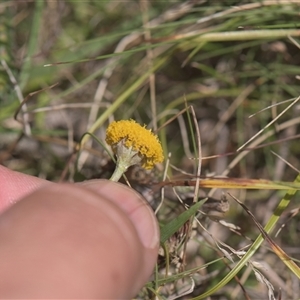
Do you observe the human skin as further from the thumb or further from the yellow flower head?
the yellow flower head

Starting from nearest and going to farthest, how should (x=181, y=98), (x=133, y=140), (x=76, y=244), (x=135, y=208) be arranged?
(x=76, y=244) → (x=135, y=208) → (x=133, y=140) → (x=181, y=98)

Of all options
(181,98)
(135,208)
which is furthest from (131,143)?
(181,98)

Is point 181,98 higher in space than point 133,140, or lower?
lower

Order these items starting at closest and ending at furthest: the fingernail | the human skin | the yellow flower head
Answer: the human skin
the fingernail
the yellow flower head

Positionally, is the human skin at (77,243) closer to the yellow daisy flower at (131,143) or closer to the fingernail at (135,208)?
the fingernail at (135,208)

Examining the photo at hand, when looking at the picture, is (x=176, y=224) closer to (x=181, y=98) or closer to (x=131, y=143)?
(x=131, y=143)

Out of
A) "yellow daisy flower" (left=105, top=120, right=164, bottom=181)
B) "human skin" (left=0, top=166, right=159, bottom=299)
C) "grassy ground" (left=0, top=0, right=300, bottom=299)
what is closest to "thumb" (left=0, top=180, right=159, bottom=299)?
"human skin" (left=0, top=166, right=159, bottom=299)
